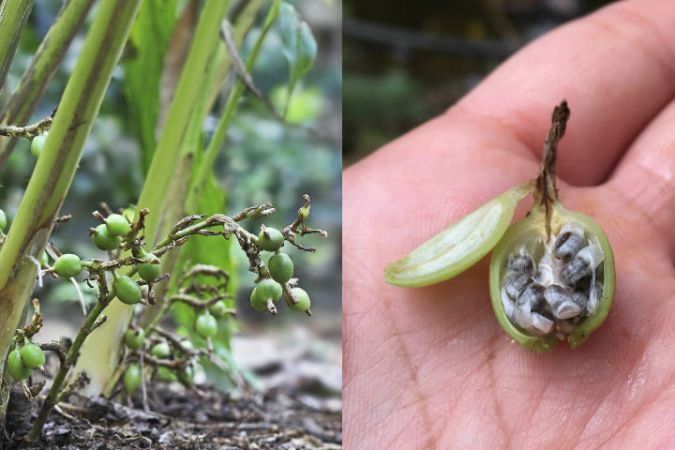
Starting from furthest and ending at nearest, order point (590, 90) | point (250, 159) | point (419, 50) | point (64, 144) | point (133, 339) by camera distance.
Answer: point (419, 50) → point (250, 159) → point (590, 90) → point (133, 339) → point (64, 144)

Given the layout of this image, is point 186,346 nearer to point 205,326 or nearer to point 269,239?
point 205,326

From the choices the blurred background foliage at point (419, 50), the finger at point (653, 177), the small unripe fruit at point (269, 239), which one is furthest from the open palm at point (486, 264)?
the blurred background foliage at point (419, 50)

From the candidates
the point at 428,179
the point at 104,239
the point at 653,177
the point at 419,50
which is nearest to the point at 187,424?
the point at 104,239

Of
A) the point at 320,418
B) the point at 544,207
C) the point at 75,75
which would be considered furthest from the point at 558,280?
the point at 75,75

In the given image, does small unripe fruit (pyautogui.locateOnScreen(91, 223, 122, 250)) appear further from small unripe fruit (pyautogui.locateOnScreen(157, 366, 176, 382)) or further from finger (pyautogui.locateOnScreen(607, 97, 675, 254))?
finger (pyautogui.locateOnScreen(607, 97, 675, 254))

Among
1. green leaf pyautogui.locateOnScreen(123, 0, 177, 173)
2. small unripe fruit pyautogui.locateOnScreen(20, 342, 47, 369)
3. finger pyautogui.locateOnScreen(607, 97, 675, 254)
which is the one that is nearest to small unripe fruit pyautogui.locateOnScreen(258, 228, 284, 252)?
small unripe fruit pyautogui.locateOnScreen(20, 342, 47, 369)
